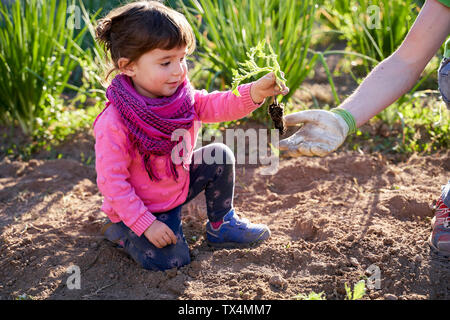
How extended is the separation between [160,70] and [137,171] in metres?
Result: 0.40

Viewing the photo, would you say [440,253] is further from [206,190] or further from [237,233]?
[206,190]

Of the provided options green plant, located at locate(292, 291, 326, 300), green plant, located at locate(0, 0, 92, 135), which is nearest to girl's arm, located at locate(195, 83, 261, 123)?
green plant, located at locate(292, 291, 326, 300)

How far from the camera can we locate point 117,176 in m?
1.80

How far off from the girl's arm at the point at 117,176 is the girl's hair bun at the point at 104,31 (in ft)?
0.95

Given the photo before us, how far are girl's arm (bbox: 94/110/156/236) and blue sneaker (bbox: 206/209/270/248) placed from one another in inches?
14.1

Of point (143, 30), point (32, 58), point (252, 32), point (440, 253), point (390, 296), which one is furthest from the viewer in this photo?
point (32, 58)

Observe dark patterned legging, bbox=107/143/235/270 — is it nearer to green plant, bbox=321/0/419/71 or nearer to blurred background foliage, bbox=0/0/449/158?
blurred background foliage, bbox=0/0/449/158

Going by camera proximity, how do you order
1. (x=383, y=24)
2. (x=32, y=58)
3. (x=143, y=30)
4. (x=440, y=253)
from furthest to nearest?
(x=383, y=24) → (x=32, y=58) → (x=440, y=253) → (x=143, y=30)

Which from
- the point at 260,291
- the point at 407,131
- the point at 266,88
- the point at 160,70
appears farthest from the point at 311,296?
the point at 407,131

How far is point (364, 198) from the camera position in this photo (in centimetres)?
232

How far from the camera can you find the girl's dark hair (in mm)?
1753
